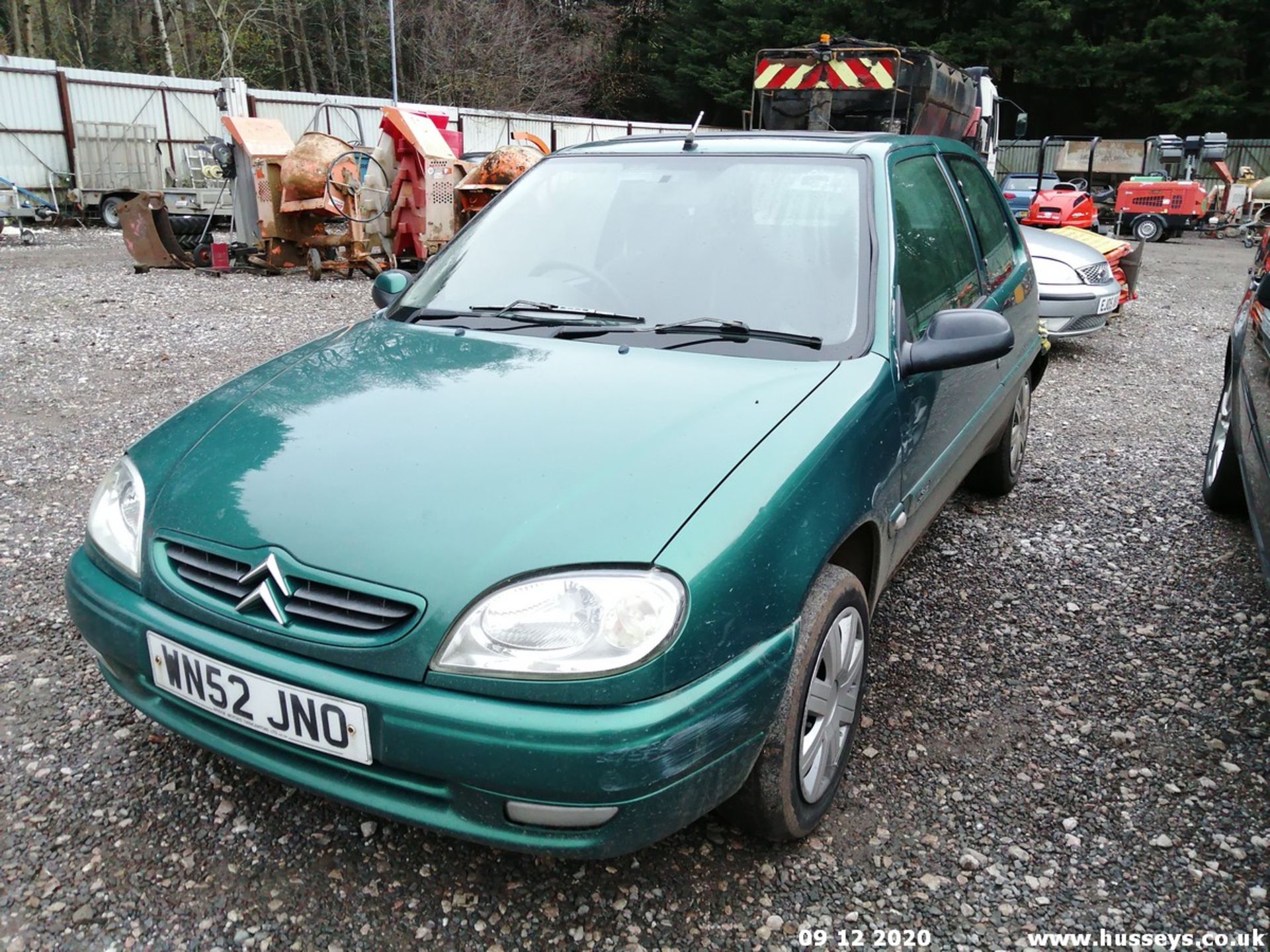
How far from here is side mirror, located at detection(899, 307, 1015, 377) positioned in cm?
257

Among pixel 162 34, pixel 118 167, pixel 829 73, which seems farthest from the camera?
pixel 162 34

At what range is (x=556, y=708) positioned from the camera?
1.70 m

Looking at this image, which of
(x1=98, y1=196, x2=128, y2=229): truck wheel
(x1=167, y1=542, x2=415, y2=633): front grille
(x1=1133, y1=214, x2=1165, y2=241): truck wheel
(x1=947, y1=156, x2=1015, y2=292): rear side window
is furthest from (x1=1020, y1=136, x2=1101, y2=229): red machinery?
(x1=167, y1=542, x2=415, y2=633): front grille

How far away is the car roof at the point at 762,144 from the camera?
9.91ft

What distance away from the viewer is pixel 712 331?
2594 mm

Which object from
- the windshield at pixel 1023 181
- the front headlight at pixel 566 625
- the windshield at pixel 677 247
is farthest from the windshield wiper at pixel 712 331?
the windshield at pixel 1023 181

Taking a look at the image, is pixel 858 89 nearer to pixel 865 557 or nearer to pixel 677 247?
pixel 677 247

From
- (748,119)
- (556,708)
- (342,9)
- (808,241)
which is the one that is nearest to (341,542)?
(556,708)

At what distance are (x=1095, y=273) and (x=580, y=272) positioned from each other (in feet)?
19.2

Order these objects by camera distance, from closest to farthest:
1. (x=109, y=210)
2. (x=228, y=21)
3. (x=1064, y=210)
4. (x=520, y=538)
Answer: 1. (x=520, y=538)
2. (x=1064, y=210)
3. (x=109, y=210)
4. (x=228, y=21)

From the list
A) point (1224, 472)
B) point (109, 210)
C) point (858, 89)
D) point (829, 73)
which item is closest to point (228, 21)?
point (109, 210)

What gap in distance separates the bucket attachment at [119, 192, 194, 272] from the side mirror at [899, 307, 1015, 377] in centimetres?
1128

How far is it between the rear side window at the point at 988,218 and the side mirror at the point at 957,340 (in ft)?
3.55

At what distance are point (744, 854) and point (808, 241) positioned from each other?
167 centimetres
